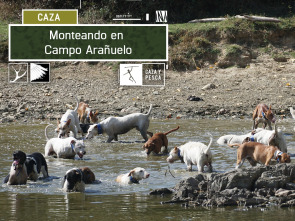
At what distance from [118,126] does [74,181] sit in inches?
253

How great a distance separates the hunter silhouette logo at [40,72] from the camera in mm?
26084

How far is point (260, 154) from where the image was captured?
1238 cm

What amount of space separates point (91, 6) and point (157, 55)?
5.43 meters

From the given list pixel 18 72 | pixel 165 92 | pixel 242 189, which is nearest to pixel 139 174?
pixel 242 189

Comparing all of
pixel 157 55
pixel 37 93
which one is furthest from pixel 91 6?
pixel 37 93

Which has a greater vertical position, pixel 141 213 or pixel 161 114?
pixel 161 114

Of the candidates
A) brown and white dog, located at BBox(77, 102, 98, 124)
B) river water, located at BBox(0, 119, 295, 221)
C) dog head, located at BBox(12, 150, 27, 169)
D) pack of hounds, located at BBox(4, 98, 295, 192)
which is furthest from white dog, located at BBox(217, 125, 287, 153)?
dog head, located at BBox(12, 150, 27, 169)

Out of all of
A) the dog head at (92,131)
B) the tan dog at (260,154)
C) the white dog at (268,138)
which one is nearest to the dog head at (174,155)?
the tan dog at (260,154)

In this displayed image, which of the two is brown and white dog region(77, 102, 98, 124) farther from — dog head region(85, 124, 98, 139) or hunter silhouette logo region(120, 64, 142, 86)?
hunter silhouette logo region(120, 64, 142, 86)

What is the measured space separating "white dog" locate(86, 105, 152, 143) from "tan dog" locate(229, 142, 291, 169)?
5.05 m

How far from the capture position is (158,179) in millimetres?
12242

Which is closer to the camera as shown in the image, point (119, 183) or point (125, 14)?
point (119, 183)

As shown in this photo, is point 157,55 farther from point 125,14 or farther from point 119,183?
point 119,183

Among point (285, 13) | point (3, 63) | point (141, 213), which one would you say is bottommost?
point (141, 213)
